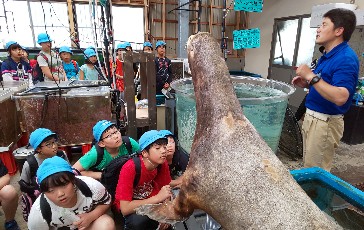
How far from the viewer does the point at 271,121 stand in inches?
89.8

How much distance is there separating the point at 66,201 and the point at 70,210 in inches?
5.4

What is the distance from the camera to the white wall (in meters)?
7.53

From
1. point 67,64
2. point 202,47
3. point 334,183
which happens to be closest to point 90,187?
point 202,47

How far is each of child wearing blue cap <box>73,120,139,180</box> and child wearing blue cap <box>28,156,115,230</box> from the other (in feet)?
1.79

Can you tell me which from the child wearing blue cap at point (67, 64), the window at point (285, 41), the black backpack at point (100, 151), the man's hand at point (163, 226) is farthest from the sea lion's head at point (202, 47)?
the window at point (285, 41)

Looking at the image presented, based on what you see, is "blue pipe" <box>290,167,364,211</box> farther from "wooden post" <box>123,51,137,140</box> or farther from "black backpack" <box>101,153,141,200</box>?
"wooden post" <box>123,51,137,140</box>

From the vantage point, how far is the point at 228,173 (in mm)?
899

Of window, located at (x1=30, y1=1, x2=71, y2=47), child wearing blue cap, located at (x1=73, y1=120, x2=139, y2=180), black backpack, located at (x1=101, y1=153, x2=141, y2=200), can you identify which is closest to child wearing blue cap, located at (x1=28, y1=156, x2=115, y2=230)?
black backpack, located at (x1=101, y1=153, x2=141, y2=200)

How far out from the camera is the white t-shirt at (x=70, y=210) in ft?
5.80

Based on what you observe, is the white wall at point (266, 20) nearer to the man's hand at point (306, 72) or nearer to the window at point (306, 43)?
the window at point (306, 43)

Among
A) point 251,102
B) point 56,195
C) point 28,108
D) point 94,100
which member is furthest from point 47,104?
point 251,102

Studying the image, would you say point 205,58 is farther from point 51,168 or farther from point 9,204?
point 9,204

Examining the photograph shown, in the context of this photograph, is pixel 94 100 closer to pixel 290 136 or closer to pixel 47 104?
pixel 47 104

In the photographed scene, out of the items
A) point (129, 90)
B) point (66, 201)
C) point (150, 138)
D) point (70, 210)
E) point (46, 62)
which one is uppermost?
point (46, 62)
